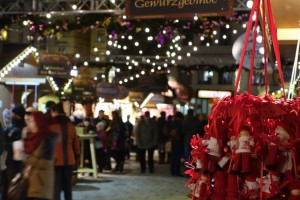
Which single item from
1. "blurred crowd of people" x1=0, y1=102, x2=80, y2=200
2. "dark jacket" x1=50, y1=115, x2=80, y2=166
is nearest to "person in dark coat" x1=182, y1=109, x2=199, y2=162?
"blurred crowd of people" x1=0, y1=102, x2=80, y2=200

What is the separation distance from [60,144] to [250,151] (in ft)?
21.7

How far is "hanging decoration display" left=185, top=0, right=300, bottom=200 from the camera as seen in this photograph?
3219mm

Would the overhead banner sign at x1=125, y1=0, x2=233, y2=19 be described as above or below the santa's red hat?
above

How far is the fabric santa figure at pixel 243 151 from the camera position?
127 inches

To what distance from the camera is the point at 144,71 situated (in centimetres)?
3044

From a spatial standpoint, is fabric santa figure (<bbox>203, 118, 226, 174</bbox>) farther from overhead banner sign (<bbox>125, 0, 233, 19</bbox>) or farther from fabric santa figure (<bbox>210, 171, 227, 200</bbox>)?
overhead banner sign (<bbox>125, 0, 233, 19</bbox>)

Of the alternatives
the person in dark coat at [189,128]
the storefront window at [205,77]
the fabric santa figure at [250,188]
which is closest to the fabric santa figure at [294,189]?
the fabric santa figure at [250,188]

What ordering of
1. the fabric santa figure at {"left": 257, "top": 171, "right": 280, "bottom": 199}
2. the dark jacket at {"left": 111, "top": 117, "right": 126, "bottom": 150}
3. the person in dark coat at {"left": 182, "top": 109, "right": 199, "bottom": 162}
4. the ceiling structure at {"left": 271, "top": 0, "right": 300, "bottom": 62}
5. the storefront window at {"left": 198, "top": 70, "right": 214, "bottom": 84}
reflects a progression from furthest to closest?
the storefront window at {"left": 198, "top": 70, "right": 214, "bottom": 84} → the dark jacket at {"left": 111, "top": 117, "right": 126, "bottom": 150} → the person in dark coat at {"left": 182, "top": 109, "right": 199, "bottom": 162} → the ceiling structure at {"left": 271, "top": 0, "right": 300, "bottom": 62} → the fabric santa figure at {"left": 257, "top": 171, "right": 280, "bottom": 199}

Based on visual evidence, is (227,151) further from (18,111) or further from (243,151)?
(18,111)

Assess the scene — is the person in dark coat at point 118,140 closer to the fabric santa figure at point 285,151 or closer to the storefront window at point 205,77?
the fabric santa figure at point 285,151

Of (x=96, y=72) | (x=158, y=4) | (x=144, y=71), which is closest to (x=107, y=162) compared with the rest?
(x=158, y=4)

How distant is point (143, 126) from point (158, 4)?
7.86 m

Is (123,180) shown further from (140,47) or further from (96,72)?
(96,72)

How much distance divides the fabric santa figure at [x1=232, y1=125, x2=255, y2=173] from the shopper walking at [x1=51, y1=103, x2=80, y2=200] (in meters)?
6.29
